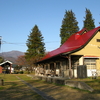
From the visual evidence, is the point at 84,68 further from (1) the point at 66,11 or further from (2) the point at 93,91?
(1) the point at 66,11

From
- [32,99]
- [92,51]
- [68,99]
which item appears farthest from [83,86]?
[92,51]

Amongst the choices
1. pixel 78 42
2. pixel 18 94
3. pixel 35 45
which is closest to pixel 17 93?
pixel 18 94

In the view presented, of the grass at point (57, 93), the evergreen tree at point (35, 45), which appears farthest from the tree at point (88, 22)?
the grass at point (57, 93)

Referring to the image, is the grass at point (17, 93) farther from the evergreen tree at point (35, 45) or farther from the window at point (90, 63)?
the evergreen tree at point (35, 45)

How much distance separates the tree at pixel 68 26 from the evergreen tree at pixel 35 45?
30.0 feet

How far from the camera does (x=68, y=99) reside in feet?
25.9

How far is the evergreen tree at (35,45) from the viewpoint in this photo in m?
54.2

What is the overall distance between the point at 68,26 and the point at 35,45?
14.2 meters

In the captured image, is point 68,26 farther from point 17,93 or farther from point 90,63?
point 17,93

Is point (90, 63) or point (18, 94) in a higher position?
point (90, 63)

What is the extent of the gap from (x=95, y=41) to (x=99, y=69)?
3.62 m

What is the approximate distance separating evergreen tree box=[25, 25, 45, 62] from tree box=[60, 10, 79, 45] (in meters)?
9.15

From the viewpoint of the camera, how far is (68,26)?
5353 cm

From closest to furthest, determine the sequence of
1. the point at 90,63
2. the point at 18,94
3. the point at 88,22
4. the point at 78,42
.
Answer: the point at 18,94
the point at 90,63
the point at 78,42
the point at 88,22
